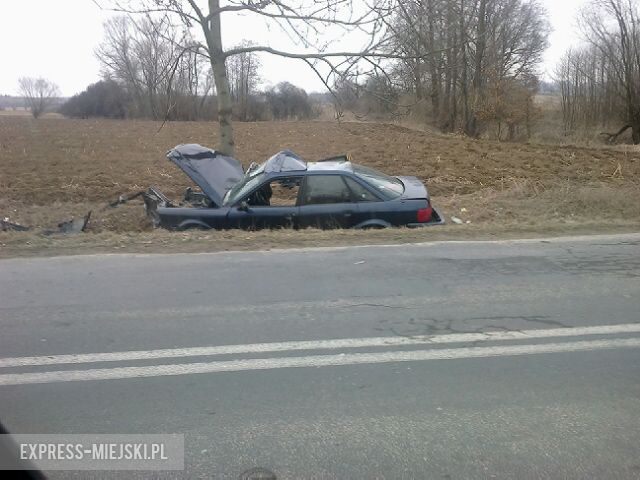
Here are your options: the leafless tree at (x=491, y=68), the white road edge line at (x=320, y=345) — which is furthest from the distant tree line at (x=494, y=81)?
the white road edge line at (x=320, y=345)

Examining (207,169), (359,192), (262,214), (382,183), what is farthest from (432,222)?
(207,169)

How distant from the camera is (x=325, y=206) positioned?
25.5 ft

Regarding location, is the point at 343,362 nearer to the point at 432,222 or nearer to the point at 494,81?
the point at 432,222

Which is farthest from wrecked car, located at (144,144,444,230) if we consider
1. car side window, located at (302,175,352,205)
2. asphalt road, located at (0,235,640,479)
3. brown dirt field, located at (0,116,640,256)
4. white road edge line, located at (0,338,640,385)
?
white road edge line, located at (0,338,640,385)

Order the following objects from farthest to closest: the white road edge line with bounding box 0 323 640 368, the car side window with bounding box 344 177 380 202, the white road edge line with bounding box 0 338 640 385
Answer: the car side window with bounding box 344 177 380 202, the white road edge line with bounding box 0 323 640 368, the white road edge line with bounding box 0 338 640 385

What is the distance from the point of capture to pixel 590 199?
31.2 feet

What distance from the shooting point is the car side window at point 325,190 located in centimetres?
765

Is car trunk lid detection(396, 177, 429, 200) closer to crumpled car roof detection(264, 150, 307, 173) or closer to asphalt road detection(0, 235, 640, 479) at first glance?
crumpled car roof detection(264, 150, 307, 173)

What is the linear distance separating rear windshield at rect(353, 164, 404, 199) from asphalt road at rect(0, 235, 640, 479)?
6.13 ft

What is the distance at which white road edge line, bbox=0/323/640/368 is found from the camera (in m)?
3.86

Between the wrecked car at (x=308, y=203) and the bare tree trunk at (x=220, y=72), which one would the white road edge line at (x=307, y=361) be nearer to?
the wrecked car at (x=308, y=203)

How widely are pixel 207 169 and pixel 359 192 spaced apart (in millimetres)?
2440

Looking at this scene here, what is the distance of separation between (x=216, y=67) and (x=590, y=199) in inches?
300

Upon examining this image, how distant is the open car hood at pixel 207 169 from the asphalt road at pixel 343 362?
1.98 metres
